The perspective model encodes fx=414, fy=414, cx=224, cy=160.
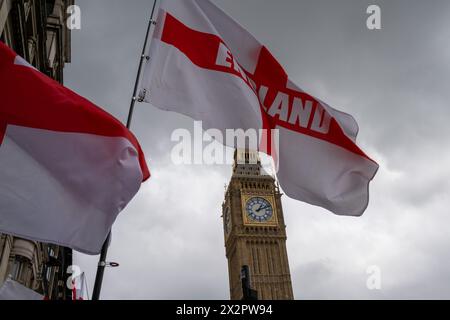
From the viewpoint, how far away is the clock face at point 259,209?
7438cm

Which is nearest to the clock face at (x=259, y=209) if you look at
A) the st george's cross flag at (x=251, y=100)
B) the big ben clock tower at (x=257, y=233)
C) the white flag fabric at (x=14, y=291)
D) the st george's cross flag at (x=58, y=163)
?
the big ben clock tower at (x=257, y=233)

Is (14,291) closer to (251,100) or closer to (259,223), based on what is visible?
(251,100)

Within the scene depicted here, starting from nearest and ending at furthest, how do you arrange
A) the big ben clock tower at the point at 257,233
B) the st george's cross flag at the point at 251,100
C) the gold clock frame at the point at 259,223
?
the st george's cross flag at the point at 251,100 < the big ben clock tower at the point at 257,233 < the gold clock frame at the point at 259,223

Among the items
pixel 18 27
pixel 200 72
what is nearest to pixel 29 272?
pixel 18 27

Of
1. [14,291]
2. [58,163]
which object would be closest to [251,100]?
[58,163]

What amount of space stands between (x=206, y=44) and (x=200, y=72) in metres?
0.60

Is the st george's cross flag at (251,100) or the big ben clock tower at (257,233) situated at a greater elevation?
the big ben clock tower at (257,233)

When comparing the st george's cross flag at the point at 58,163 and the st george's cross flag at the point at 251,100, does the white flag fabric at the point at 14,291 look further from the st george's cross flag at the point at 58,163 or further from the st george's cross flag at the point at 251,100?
the st george's cross flag at the point at 251,100

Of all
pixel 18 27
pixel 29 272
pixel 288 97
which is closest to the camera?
pixel 288 97

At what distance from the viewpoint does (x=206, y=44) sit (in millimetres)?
7527

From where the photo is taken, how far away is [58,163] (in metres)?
5.01

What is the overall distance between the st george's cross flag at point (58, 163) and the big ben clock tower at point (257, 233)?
63374mm

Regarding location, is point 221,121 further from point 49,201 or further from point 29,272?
point 29,272

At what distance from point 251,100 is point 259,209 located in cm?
6881
